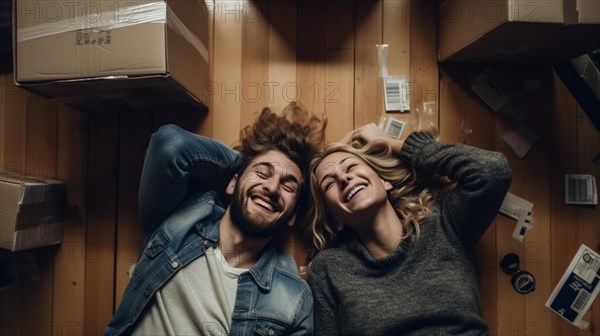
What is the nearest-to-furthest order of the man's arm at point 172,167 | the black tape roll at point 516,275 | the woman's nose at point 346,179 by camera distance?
the man's arm at point 172,167 < the woman's nose at point 346,179 < the black tape roll at point 516,275

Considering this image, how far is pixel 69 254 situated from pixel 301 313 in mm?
977

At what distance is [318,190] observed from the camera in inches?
55.0

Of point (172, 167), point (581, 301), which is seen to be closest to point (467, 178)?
point (581, 301)

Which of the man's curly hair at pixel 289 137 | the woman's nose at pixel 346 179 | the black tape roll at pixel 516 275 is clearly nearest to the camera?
the woman's nose at pixel 346 179

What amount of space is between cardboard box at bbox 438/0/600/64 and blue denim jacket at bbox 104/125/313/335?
0.95 meters

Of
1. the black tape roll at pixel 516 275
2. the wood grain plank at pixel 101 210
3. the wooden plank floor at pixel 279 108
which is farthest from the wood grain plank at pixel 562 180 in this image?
the wood grain plank at pixel 101 210

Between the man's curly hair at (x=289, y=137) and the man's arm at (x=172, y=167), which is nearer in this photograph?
the man's arm at (x=172, y=167)

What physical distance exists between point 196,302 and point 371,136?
2.79 ft

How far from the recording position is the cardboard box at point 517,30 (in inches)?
43.6

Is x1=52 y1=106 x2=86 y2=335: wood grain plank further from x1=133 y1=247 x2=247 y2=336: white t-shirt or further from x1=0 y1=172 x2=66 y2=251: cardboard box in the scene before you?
x1=133 y1=247 x2=247 y2=336: white t-shirt

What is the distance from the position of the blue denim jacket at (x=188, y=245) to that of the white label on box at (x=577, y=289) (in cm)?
104

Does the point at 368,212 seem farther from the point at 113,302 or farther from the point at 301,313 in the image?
the point at 113,302

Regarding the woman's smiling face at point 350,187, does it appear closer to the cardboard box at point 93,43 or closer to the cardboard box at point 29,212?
the cardboard box at point 93,43

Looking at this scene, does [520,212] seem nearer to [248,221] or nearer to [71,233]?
[248,221]
